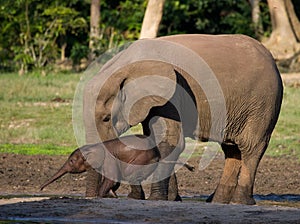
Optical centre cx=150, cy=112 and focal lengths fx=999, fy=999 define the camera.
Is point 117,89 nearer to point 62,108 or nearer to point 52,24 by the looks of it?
point 62,108

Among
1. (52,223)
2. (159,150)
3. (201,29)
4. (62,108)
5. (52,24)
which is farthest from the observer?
(201,29)

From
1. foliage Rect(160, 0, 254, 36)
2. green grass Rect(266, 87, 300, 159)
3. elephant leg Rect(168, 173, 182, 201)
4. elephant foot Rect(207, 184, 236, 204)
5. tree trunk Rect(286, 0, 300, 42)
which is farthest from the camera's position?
foliage Rect(160, 0, 254, 36)

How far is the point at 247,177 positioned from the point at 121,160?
1.45 m

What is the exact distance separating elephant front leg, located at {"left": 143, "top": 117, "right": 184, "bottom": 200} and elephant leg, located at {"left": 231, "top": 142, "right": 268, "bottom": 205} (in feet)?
2.93

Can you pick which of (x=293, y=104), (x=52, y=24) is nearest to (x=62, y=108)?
(x=293, y=104)

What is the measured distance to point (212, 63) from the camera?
10203 mm

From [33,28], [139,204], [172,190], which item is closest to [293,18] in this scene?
[33,28]

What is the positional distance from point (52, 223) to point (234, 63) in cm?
280

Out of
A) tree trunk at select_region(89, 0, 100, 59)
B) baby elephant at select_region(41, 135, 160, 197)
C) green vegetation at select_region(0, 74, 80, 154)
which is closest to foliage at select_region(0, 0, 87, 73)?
tree trunk at select_region(89, 0, 100, 59)

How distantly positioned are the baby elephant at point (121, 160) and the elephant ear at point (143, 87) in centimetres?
25

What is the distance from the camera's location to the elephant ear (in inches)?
390

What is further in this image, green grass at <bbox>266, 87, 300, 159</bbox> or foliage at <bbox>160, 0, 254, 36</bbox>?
foliage at <bbox>160, 0, 254, 36</bbox>

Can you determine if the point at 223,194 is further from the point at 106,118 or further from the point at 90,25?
the point at 90,25

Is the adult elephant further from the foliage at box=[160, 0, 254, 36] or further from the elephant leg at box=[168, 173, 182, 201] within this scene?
the foliage at box=[160, 0, 254, 36]
